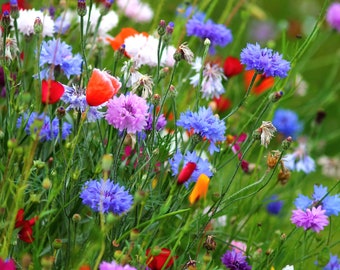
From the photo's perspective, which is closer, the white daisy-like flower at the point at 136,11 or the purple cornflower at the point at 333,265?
the purple cornflower at the point at 333,265

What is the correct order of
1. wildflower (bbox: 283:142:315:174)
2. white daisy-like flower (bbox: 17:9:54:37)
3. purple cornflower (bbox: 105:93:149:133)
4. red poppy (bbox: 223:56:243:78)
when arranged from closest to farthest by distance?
purple cornflower (bbox: 105:93:149:133), white daisy-like flower (bbox: 17:9:54:37), red poppy (bbox: 223:56:243:78), wildflower (bbox: 283:142:315:174)

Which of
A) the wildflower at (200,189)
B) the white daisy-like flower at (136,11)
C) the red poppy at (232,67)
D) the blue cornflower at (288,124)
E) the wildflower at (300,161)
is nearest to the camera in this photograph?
the wildflower at (200,189)

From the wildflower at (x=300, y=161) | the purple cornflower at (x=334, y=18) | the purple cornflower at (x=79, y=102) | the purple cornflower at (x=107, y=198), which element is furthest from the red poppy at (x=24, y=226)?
the purple cornflower at (x=334, y=18)

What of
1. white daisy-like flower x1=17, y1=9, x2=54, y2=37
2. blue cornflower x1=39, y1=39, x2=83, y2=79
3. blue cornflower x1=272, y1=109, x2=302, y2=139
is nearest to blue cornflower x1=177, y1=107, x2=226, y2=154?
blue cornflower x1=39, y1=39, x2=83, y2=79

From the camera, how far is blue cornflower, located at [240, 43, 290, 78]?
123cm

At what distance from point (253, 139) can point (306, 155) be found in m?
0.62

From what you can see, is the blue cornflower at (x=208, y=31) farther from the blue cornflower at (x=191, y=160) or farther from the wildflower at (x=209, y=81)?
the blue cornflower at (x=191, y=160)

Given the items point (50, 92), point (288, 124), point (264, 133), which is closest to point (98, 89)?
point (50, 92)

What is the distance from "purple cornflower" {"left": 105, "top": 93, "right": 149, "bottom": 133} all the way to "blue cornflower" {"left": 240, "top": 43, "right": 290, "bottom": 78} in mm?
212

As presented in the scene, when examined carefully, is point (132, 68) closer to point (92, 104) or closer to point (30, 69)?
point (92, 104)

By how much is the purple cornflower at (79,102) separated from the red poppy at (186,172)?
206mm

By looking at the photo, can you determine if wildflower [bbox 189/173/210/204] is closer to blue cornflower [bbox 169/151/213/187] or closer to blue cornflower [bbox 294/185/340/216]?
blue cornflower [bbox 169/151/213/187]

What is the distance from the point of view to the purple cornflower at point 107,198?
42.3 inches

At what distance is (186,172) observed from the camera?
40.9 inches
